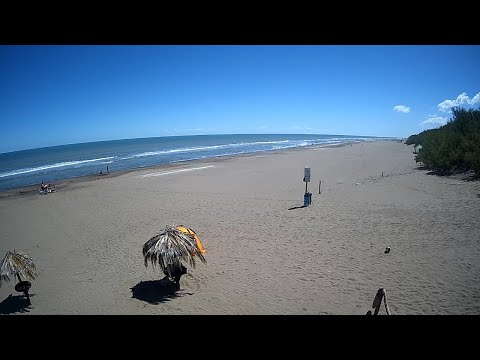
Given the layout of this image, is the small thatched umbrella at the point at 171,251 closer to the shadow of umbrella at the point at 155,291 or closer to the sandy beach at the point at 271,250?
the shadow of umbrella at the point at 155,291

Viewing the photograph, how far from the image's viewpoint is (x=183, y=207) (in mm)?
15062

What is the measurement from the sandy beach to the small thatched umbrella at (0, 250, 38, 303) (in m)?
0.65

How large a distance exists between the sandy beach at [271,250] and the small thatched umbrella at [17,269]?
65cm

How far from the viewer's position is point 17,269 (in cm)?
664

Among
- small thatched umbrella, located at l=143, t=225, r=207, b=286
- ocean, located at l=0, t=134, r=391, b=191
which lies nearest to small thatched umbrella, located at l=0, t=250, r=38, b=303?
small thatched umbrella, located at l=143, t=225, r=207, b=286

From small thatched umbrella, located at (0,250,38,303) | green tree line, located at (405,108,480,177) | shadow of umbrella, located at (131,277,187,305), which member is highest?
green tree line, located at (405,108,480,177)

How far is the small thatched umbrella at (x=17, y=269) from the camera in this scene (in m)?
6.48

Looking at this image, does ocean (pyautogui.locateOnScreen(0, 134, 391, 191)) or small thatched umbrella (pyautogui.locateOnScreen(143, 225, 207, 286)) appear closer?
small thatched umbrella (pyautogui.locateOnScreen(143, 225, 207, 286))

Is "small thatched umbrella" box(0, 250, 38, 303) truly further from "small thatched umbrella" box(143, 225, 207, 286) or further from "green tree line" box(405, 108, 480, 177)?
"green tree line" box(405, 108, 480, 177)

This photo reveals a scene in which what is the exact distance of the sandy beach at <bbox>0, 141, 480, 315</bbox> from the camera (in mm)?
6559

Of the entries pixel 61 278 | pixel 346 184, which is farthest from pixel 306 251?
pixel 346 184

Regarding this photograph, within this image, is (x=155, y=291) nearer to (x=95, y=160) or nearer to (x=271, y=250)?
(x=271, y=250)

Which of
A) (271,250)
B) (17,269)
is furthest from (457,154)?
(17,269)
